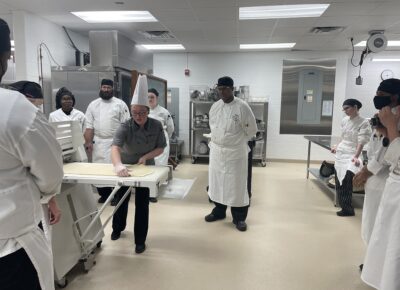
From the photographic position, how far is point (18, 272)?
103 centimetres

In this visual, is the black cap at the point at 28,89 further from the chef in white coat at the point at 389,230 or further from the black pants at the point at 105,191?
the chef in white coat at the point at 389,230

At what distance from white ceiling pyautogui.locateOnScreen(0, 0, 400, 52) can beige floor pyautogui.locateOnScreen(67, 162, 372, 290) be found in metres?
2.43

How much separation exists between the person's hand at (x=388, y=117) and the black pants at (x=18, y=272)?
199cm

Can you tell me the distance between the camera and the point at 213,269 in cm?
244

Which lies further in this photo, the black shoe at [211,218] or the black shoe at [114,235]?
the black shoe at [211,218]

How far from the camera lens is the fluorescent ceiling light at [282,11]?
369 centimetres

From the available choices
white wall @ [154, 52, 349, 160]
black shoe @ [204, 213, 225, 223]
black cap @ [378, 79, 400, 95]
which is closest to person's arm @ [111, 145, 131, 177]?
black shoe @ [204, 213, 225, 223]

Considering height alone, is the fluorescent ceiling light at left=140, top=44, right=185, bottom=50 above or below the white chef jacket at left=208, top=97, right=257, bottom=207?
above

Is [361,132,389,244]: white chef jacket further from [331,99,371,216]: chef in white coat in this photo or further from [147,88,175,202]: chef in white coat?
[147,88,175,202]: chef in white coat

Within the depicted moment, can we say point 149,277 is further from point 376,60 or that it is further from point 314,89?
point 376,60

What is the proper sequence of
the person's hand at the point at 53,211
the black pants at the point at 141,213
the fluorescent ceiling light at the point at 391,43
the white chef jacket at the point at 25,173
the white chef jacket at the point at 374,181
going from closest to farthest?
the white chef jacket at the point at 25,173 < the person's hand at the point at 53,211 < the white chef jacket at the point at 374,181 < the black pants at the point at 141,213 < the fluorescent ceiling light at the point at 391,43

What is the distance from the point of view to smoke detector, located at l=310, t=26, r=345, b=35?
4.53m

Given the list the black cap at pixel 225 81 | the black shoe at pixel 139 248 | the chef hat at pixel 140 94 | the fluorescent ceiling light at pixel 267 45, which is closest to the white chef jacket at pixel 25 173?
the chef hat at pixel 140 94

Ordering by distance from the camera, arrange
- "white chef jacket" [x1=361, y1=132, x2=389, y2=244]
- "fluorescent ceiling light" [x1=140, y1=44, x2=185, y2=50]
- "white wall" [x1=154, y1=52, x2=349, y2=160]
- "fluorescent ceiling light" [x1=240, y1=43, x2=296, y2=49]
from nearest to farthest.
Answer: "white chef jacket" [x1=361, y1=132, x2=389, y2=244], "fluorescent ceiling light" [x1=240, y1=43, x2=296, y2=49], "fluorescent ceiling light" [x1=140, y1=44, x2=185, y2=50], "white wall" [x1=154, y1=52, x2=349, y2=160]
